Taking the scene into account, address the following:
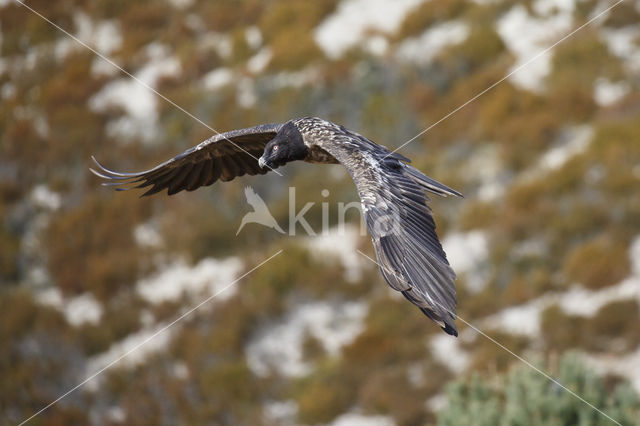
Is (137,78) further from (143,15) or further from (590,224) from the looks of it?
(590,224)

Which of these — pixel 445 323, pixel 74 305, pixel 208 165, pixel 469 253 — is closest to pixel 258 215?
pixel 74 305

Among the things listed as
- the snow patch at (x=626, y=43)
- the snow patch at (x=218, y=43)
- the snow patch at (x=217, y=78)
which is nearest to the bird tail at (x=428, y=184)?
the snow patch at (x=626, y=43)

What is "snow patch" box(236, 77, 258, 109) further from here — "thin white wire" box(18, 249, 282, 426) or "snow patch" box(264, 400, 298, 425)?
"snow patch" box(264, 400, 298, 425)

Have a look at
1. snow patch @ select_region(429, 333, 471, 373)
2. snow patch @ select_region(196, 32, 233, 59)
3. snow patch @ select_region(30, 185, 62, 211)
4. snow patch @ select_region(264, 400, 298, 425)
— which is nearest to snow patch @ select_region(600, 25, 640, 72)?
snow patch @ select_region(429, 333, 471, 373)

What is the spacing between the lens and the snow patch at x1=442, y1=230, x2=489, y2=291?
53.4ft

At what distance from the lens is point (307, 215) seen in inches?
700

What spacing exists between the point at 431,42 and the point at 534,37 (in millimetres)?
2183

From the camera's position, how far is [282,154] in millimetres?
6797

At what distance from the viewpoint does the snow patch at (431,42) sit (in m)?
19.1

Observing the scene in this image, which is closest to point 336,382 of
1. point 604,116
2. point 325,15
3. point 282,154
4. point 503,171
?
point 503,171

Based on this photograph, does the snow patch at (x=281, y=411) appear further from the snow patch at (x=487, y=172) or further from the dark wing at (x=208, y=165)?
the dark wing at (x=208, y=165)

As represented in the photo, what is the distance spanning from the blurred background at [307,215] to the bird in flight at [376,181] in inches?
303

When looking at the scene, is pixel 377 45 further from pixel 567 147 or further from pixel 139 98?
pixel 139 98

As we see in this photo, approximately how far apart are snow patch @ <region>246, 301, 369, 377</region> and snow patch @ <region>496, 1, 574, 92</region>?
560 centimetres
